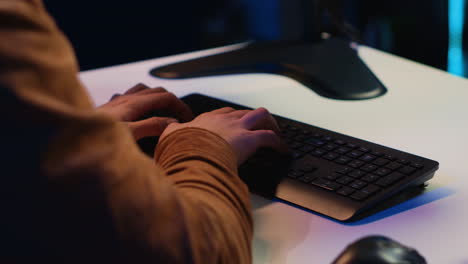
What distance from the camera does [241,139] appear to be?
626 mm

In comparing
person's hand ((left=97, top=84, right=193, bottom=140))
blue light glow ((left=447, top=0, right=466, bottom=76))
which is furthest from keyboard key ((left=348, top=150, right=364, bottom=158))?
blue light glow ((left=447, top=0, right=466, bottom=76))

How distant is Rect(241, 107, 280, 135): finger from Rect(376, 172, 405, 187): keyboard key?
0.16 m

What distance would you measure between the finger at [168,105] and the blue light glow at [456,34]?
0.55m

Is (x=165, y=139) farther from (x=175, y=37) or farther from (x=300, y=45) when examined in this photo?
(x=175, y=37)

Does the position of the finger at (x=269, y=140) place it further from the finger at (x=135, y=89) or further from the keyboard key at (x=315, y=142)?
the finger at (x=135, y=89)

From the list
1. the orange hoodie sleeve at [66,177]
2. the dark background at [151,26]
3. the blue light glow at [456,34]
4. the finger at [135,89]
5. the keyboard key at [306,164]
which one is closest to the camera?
the orange hoodie sleeve at [66,177]

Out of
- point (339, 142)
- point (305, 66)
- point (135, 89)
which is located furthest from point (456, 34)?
point (135, 89)

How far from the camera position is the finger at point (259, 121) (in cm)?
68

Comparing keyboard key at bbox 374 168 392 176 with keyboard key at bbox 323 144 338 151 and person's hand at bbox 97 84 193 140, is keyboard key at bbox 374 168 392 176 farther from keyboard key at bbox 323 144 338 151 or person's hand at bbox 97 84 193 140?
person's hand at bbox 97 84 193 140

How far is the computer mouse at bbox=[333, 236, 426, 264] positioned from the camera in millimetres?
378

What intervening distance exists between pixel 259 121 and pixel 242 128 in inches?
1.6

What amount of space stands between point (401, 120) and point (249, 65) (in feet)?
1.20

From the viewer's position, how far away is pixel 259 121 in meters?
0.69

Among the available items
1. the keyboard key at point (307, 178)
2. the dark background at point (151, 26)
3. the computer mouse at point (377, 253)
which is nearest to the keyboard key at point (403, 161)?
the keyboard key at point (307, 178)
